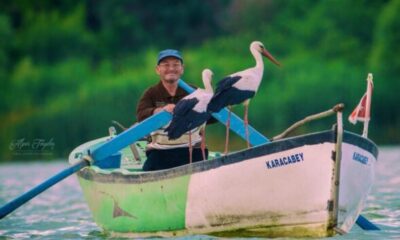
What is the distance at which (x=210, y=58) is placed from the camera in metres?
42.6

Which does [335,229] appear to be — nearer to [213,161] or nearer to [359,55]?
[213,161]

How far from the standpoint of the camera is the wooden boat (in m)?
11.1

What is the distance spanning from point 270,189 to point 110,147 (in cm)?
212

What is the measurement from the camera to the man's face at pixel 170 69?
42.2ft

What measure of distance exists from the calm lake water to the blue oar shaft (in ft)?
2.80

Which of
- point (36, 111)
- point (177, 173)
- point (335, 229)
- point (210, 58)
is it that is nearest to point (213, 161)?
point (177, 173)

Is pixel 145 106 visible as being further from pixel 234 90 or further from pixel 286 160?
pixel 286 160

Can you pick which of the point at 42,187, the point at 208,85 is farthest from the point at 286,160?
the point at 42,187

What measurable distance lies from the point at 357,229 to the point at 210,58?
29883 mm

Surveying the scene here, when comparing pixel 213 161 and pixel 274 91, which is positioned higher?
pixel 274 91

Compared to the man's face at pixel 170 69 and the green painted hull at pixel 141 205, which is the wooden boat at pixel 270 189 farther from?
the man's face at pixel 170 69

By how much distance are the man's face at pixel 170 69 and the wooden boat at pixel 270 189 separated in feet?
3.98

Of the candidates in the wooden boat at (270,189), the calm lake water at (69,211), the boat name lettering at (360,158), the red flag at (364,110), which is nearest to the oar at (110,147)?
the wooden boat at (270,189)

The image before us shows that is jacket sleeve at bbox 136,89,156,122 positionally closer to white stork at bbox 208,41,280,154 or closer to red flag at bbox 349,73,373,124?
white stork at bbox 208,41,280,154
